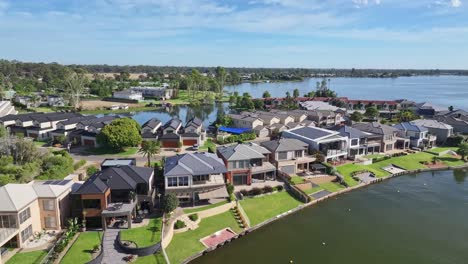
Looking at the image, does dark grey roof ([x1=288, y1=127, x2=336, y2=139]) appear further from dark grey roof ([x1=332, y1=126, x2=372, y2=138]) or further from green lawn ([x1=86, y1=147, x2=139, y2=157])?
green lawn ([x1=86, y1=147, x2=139, y2=157])

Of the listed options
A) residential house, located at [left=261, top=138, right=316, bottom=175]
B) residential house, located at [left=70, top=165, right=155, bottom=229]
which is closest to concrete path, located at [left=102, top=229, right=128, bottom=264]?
residential house, located at [left=70, top=165, right=155, bottom=229]

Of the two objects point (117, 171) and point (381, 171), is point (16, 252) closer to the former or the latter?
point (117, 171)

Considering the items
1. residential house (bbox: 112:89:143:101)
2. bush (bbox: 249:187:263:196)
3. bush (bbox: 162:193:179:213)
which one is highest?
residential house (bbox: 112:89:143:101)

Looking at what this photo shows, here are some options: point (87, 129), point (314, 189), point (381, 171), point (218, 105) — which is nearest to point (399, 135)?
point (381, 171)

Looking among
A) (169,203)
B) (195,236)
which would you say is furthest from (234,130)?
(195,236)

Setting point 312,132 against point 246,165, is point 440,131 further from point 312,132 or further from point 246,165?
point 246,165
